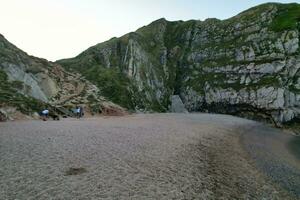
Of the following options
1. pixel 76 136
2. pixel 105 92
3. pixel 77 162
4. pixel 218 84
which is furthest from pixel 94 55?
pixel 77 162

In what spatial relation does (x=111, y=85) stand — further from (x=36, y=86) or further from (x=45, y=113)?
(x=45, y=113)

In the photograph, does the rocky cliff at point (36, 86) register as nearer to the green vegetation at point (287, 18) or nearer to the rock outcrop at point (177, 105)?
the rock outcrop at point (177, 105)

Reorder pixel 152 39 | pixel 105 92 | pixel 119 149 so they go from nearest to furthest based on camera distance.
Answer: pixel 119 149 < pixel 105 92 < pixel 152 39

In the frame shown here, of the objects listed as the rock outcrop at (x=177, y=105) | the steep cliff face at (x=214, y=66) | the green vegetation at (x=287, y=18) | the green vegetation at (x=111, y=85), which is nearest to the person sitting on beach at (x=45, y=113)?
the green vegetation at (x=111, y=85)

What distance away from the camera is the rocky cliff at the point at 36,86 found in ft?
172

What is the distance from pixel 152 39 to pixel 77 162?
546ft

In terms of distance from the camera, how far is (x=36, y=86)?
68938mm

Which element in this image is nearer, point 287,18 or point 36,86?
point 36,86

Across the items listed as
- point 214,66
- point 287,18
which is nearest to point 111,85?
point 214,66

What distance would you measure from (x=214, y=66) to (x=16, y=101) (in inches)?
4304

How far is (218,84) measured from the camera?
429 ft

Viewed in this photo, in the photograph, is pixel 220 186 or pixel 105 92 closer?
pixel 220 186

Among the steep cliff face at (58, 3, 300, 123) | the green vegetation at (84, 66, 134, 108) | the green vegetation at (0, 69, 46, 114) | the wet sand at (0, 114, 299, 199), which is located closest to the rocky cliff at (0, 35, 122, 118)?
the green vegetation at (0, 69, 46, 114)

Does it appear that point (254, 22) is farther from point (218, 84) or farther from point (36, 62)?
point (36, 62)
